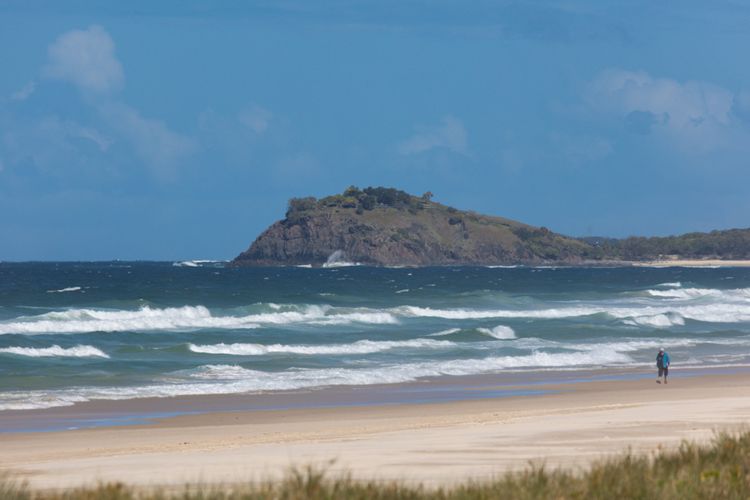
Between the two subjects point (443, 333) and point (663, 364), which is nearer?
point (663, 364)

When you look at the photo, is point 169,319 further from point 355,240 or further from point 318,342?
point 355,240

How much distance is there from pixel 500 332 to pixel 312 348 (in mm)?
9302

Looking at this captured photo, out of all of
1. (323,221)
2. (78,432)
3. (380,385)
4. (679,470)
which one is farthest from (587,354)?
(323,221)

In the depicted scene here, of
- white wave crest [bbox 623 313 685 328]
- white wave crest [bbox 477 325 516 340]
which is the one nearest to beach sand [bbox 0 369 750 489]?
white wave crest [bbox 477 325 516 340]

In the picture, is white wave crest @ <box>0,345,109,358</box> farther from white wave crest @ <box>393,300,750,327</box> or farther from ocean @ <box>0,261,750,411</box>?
white wave crest @ <box>393,300,750,327</box>

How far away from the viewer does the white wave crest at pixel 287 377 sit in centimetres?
2267

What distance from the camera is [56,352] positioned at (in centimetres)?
3256

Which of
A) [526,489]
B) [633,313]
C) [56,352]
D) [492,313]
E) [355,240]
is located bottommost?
[56,352]

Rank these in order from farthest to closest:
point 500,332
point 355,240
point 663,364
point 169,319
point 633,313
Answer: point 355,240
point 633,313
point 169,319
point 500,332
point 663,364

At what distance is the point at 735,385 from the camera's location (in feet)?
80.2

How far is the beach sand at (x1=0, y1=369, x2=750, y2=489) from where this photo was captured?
1163cm

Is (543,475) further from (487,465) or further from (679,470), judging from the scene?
(487,465)

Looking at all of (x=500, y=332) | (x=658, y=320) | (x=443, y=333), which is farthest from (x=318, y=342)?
(x=658, y=320)

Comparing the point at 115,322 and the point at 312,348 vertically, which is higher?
the point at 115,322
